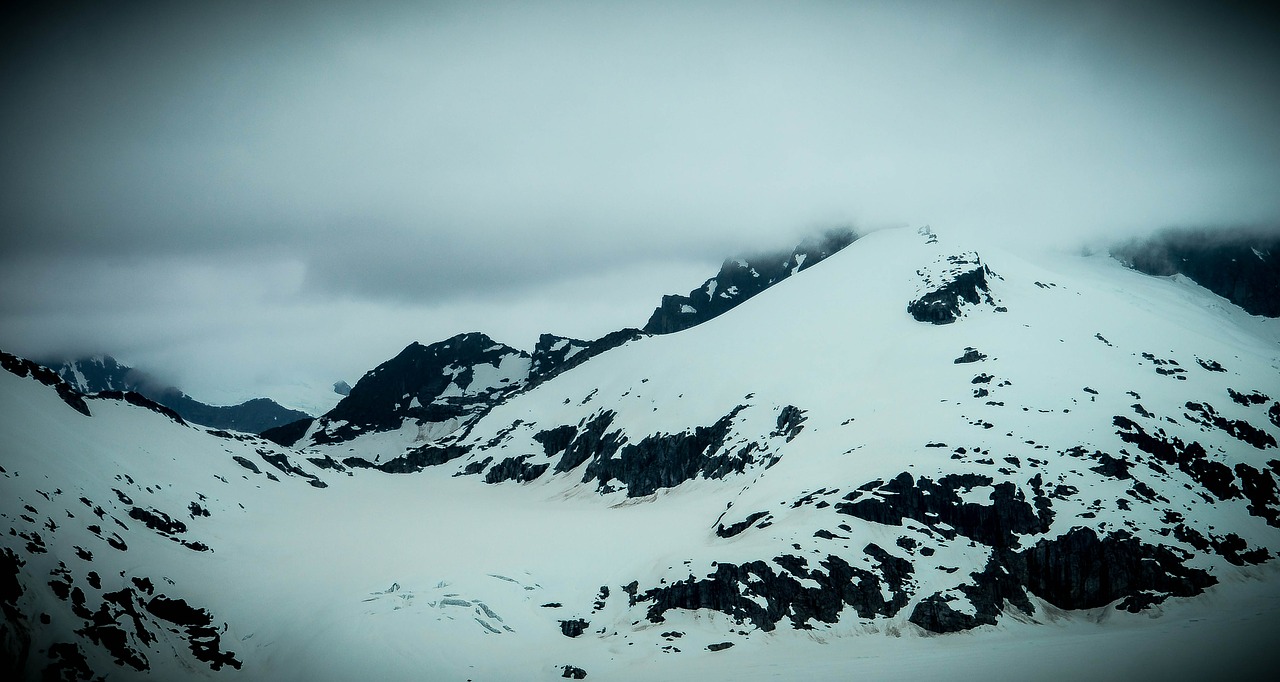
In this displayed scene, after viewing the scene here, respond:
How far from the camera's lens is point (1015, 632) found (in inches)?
3861

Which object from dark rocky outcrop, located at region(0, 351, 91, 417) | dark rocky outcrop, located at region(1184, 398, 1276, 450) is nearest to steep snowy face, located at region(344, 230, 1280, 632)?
dark rocky outcrop, located at region(1184, 398, 1276, 450)

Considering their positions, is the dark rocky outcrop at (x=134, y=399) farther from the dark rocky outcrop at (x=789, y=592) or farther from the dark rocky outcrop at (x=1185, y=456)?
the dark rocky outcrop at (x=1185, y=456)

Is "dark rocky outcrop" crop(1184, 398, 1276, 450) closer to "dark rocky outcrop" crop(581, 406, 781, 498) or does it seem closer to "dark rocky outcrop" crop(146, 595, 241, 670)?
"dark rocky outcrop" crop(581, 406, 781, 498)

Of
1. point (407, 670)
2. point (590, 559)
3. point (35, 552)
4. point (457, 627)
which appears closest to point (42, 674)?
point (35, 552)

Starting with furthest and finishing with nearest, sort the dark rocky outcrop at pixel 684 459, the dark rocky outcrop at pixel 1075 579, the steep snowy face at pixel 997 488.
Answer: the dark rocky outcrop at pixel 684 459
the steep snowy face at pixel 997 488
the dark rocky outcrop at pixel 1075 579

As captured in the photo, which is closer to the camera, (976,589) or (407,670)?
(407,670)

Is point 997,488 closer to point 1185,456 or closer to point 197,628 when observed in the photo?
point 1185,456

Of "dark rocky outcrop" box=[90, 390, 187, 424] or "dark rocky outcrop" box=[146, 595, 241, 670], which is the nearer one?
"dark rocky outcrop" box=[146, 595, 241, 670]

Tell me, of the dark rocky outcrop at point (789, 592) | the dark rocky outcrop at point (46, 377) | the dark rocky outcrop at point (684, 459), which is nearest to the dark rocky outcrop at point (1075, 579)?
the dark rocky outcrop at point (789, 592)

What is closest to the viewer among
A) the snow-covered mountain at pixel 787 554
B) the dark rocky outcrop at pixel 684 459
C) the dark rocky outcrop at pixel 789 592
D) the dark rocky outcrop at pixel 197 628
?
the snow-covered mountain at pixel 787 554

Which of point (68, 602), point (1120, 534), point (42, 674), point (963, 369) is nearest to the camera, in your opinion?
point (42, 674)

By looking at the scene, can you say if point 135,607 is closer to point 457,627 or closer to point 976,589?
point 457,627

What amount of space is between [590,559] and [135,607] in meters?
65.3

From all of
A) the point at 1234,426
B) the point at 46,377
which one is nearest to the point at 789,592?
the point at 1234,426
